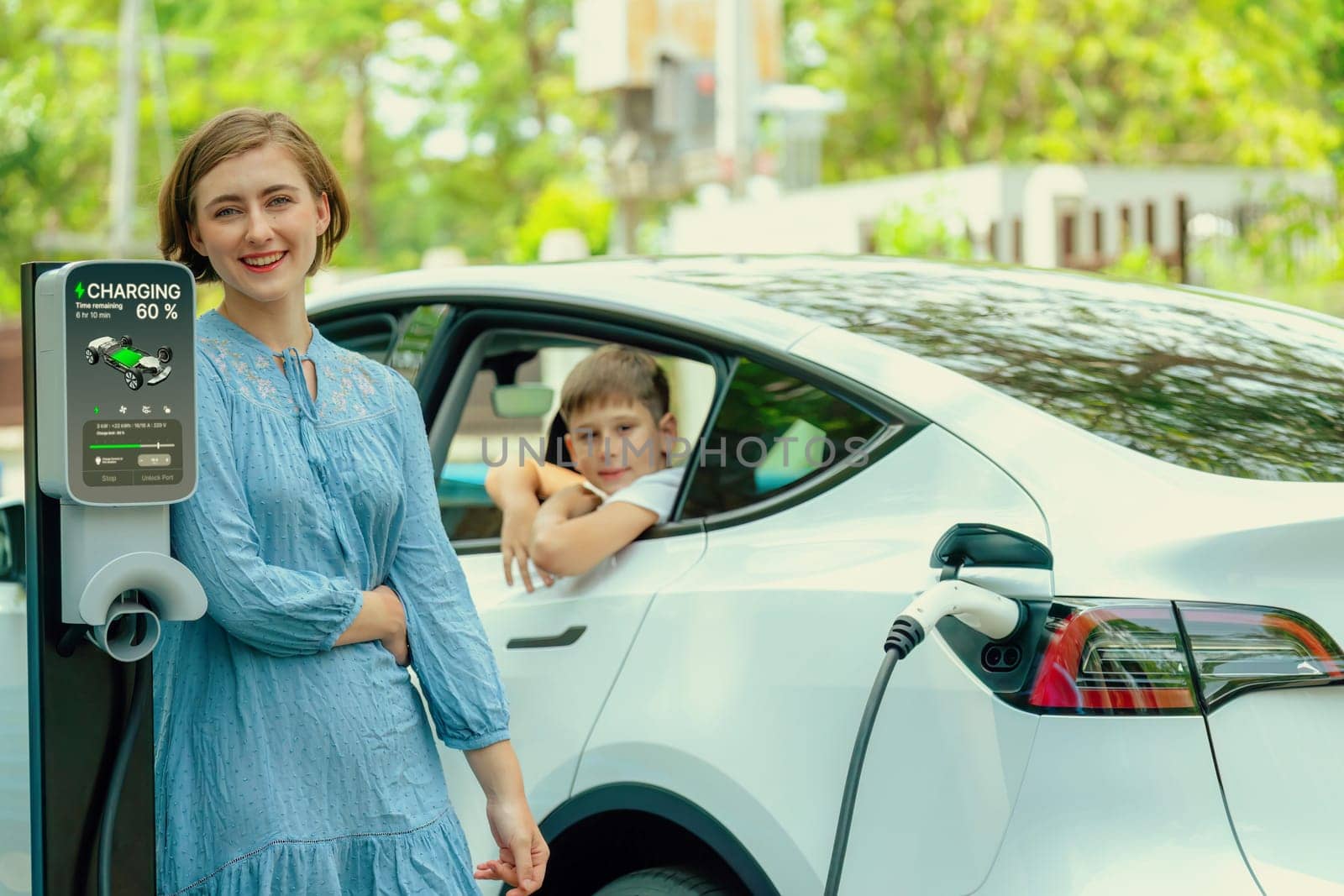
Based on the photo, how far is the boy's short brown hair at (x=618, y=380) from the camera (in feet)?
10.2

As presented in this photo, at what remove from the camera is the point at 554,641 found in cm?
264

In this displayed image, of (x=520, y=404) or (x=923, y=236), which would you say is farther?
(x=923, y=236)

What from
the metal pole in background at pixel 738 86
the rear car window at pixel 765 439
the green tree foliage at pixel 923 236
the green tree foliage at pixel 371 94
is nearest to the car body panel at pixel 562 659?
the rear car window at pixel 765 439

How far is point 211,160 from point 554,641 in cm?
95

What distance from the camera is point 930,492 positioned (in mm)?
2184

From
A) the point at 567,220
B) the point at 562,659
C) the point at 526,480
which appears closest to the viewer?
the point at 562,659

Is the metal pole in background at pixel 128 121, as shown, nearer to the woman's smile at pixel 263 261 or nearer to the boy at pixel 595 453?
the boy at pixel 595 453

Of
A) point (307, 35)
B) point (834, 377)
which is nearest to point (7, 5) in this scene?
point (307, 35)

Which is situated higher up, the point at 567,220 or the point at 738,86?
the point at 738,86

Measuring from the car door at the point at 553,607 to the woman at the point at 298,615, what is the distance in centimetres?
36

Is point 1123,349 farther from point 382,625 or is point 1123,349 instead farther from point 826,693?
point 382,625

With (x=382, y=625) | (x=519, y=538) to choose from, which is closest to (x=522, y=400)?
(x=519, y=538)

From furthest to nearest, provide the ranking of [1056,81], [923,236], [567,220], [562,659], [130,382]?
[1056,81] → [567,220] → [923,236] → [562,659] → [130,382]

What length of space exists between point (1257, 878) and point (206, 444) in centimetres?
131
